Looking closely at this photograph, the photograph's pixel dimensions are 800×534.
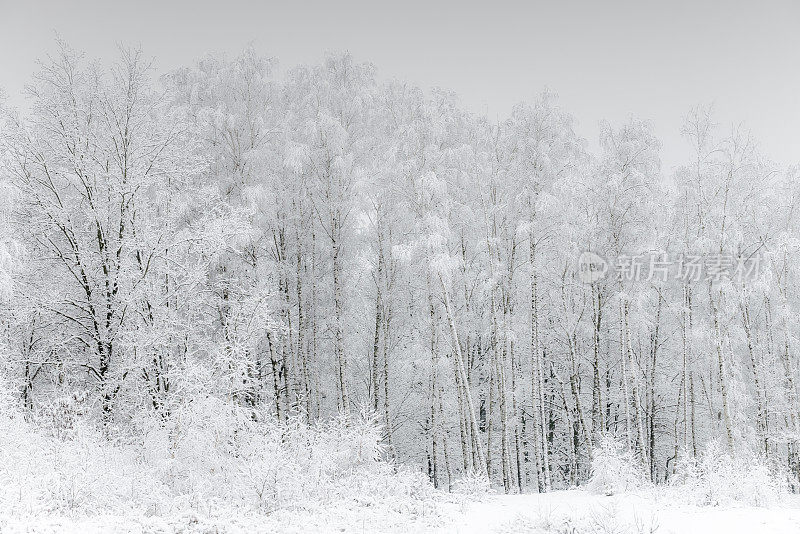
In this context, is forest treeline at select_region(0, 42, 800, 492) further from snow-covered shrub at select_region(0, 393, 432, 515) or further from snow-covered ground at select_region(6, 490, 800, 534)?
snow-covered ground at select_region(6, 490, 800, 534)

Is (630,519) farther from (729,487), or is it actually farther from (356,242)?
(356,242)

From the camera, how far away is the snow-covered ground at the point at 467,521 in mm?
6680

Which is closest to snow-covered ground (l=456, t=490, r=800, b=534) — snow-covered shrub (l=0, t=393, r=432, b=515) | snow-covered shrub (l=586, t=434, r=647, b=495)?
snow-covered shrub (l=586, t=434, r=647, b=495)

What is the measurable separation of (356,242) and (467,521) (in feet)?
35.8

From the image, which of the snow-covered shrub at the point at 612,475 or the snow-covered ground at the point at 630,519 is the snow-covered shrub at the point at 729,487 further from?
the snow-covered shrub at the point at 612,475

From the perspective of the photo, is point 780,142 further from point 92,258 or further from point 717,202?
point 92,258

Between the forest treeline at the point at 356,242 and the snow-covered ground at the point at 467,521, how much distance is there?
303cm

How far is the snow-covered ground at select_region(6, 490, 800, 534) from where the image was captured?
6.68 meters

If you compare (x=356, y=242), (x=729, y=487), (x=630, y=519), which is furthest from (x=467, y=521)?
(x=356, y=242)

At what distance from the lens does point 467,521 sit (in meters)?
8.48

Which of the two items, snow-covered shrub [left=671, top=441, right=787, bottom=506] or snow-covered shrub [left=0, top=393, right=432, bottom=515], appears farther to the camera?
snow-covered shrub [left=671, top=441, right=787, bottom=506]

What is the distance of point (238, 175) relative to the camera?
52.0 ft

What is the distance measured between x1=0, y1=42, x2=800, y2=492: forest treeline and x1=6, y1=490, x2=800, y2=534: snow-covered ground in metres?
3.03

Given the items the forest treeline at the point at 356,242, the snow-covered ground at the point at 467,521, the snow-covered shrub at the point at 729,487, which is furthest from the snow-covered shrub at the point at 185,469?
the snow-covered shrub at the point at 729,487
